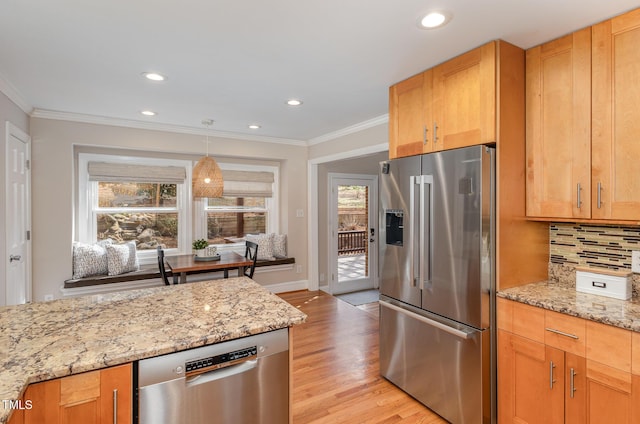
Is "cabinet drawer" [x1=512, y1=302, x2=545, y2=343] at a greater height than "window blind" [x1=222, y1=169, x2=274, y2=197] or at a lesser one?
lesser

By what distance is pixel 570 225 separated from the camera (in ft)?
7.37

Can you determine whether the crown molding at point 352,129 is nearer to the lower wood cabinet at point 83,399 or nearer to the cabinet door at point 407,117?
the cabinet door at point 407,117

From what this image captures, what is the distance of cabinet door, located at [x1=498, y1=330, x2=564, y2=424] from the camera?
176cm

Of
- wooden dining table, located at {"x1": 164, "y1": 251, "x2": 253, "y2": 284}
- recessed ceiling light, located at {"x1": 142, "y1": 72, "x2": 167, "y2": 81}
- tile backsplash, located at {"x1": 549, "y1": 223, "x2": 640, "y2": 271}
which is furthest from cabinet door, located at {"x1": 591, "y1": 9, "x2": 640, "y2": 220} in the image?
wooden dining table, located at {"x1": 164, "y1": 251, "x2": 253, "y2": 284}

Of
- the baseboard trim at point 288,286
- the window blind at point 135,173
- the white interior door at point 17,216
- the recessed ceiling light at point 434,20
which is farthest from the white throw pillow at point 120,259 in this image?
the recessed ceiling light at point 434,20

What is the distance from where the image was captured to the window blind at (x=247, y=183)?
16.6 feet

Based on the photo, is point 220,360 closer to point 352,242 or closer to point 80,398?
point 80,398

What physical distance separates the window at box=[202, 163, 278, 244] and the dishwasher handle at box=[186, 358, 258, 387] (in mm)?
3763

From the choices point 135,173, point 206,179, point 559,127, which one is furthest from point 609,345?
point 135,173

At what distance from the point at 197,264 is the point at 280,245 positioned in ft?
5.70

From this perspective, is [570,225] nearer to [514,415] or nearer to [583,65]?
[583,65]

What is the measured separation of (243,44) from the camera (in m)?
2.13

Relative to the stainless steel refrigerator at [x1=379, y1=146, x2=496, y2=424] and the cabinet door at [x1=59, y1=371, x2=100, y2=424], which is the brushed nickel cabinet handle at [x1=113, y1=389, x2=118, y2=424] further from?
the stainless steel refrigerator at [x1=379, y1=146, x2=496, y2=424]

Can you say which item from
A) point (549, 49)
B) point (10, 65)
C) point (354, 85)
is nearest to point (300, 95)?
point (354, 85)
